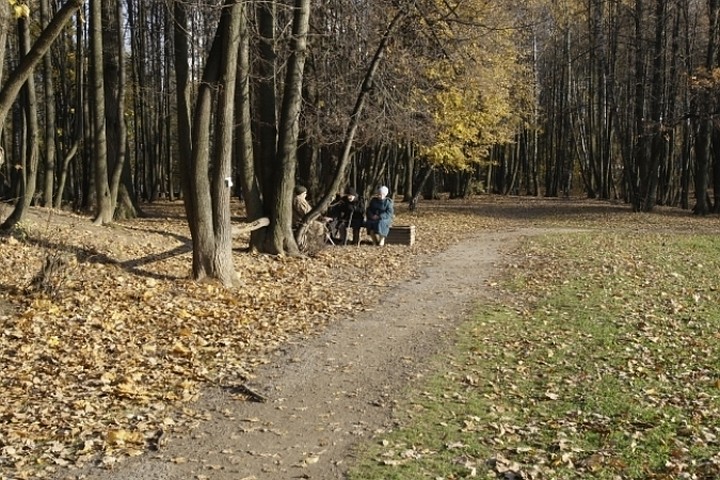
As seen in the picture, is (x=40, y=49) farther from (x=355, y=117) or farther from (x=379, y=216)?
(x=379, y=216)

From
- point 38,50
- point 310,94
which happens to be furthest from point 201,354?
point 310,94

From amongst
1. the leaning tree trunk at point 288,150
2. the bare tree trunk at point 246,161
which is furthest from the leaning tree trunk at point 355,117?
the bare tree trunk at point 246,161

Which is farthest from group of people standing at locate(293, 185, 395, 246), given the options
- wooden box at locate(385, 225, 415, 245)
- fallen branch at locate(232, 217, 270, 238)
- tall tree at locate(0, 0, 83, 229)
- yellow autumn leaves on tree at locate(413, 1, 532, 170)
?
tall tree at locate(0, 0, 83, 229)

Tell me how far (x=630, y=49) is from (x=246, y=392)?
3133 cm

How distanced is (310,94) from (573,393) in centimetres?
1435

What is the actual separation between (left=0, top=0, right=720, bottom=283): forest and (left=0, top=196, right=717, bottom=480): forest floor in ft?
4.34

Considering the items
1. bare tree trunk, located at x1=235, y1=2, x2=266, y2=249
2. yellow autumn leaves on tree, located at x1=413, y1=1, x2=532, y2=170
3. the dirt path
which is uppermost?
yellow autumn leaves on tree, located at x1=413, y1=1, x2=532, y2=170

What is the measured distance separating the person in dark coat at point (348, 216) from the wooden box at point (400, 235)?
38.0 inches

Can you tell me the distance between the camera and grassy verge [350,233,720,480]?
543cm

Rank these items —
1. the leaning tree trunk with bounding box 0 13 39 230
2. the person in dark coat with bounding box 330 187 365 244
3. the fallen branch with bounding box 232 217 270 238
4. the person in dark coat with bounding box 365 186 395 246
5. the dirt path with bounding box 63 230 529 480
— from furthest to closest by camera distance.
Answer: the person in dark coat with bounding box 330 187 365 244
the person in dark coat with bounding box 365 186 395 246
the fallen branch with bounding box 232 217 270 238
the leaning tree trunk with bounding box 0 13 39 230
the dirt path with bounding box 63 230 529 480

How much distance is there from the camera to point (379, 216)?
1744cm

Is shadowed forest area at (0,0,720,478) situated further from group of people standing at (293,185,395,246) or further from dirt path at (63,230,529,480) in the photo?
group of people standing at (293,185,395,246)

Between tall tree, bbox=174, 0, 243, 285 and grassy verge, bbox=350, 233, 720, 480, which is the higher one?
tall tree, bbox=174, 0, 243, 285

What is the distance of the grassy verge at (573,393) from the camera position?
17.8 feet
